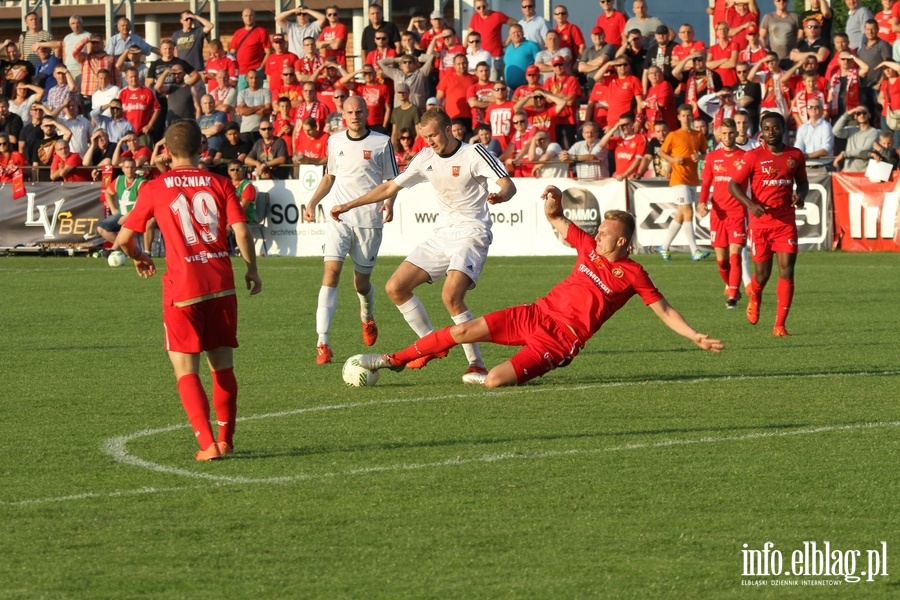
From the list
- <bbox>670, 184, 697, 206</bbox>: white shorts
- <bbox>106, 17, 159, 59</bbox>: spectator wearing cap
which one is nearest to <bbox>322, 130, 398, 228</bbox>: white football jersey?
<bbox>670, 184, 697, 206</bbox>: white shorts

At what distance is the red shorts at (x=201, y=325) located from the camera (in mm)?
7500

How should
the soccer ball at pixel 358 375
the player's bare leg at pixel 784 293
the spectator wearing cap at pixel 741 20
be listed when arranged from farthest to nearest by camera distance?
the spectator wearing cap at pixel 741 20, the player's bare leg at pixel 784 293, the soccer ball at pixel 358 375

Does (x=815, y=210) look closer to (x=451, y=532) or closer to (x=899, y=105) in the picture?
(x=899, y=105)

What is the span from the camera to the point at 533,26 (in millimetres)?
26969

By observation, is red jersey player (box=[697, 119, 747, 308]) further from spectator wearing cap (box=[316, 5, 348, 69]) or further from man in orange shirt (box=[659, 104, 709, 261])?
spectator wearing cap (box=[316, 5, 348, 69])

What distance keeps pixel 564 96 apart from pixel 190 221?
17.9 meters

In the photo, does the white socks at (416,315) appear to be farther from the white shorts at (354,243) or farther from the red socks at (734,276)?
the red socks at (734,276)

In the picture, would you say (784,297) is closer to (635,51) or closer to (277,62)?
(635,51)

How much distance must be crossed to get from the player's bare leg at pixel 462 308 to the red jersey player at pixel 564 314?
2.48ft

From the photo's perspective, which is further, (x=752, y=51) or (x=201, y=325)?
(x=752, y=51)

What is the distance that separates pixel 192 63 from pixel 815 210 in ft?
43.5

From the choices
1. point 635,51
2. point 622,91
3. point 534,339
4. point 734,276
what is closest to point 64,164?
point 622,91

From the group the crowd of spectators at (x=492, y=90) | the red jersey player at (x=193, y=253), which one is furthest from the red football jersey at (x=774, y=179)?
the crowd of spectators at (x=492, y=90)

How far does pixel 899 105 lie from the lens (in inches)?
A: 912
